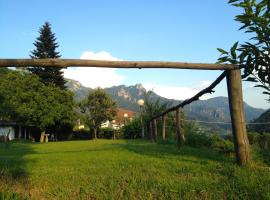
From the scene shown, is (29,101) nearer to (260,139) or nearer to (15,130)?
(15,130)

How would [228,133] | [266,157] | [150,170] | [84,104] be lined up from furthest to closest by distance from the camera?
[84,104]
[228,133]
[266,157]
[150,170]

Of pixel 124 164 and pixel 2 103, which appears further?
pixel 2 103

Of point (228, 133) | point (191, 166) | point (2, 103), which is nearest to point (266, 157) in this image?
point (191, 166)

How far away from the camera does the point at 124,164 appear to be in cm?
795

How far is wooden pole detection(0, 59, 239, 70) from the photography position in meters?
6.99

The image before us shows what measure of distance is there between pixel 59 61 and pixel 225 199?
4.04 metres

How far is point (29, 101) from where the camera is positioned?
50.0m

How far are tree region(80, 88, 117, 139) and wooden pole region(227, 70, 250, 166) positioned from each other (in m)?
66.2

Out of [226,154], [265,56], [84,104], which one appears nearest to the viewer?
[265,56]

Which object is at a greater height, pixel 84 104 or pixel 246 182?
pixel 84 104

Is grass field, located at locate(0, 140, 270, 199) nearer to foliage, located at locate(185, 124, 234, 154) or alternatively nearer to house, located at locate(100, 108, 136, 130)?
foliage, located at locate(185, 124, 234, 154)

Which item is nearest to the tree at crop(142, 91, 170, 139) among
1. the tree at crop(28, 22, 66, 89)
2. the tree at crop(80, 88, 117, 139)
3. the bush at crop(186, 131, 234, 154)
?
the bush at crop(186, 131, 234, 154)

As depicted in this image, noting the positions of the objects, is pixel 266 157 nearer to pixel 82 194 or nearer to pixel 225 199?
pixel 225 199

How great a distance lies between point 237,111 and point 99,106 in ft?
228
